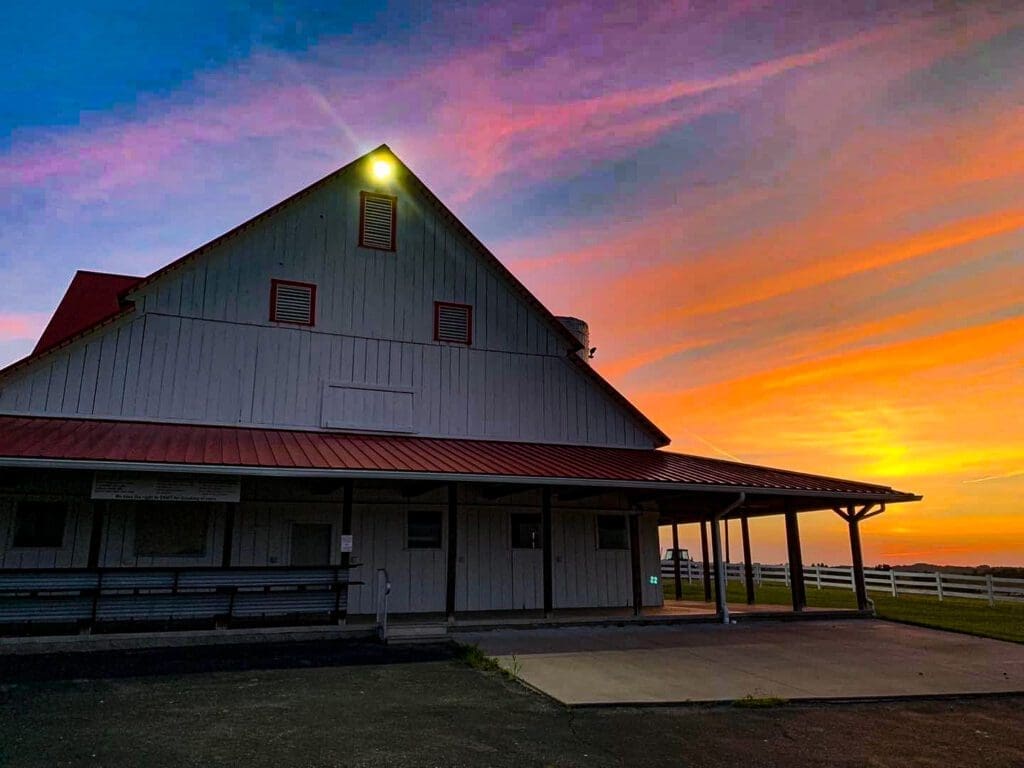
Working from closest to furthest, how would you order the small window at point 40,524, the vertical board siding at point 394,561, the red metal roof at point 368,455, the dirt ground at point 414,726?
the dirt ground at point 414,726
the red metal roof at point 368,455
the small window at point 40,524
the vertical board siding at point 394,561

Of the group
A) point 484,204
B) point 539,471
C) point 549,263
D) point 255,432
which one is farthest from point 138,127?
point 549,263

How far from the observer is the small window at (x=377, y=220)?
1653 cm

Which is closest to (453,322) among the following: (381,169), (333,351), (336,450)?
(333,351)

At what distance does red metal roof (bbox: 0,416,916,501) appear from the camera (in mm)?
11578

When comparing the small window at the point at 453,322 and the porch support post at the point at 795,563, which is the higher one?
the small window at the point at 453,322

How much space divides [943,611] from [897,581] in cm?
655

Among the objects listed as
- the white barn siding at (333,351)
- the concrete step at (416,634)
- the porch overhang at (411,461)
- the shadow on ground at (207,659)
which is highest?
the white barn siding at (333,351)

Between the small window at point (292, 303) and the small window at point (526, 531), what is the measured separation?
21.0ft

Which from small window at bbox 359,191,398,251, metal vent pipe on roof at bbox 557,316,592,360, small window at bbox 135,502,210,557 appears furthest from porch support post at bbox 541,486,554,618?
metal vent pipe on roof at bbox 557,316,592,360

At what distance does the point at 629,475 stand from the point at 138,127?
36.8 feet

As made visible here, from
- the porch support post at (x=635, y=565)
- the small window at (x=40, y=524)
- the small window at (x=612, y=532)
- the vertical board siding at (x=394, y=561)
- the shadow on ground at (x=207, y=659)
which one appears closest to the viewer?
the shadow on ground at (x=207, y=659)

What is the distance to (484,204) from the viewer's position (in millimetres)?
17375


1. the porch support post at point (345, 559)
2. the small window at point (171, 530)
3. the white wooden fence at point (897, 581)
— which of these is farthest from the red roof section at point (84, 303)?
the white wooden fence at point (897, 581)

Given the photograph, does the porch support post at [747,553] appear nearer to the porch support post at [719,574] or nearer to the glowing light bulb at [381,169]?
the porch support post at [719,574]
